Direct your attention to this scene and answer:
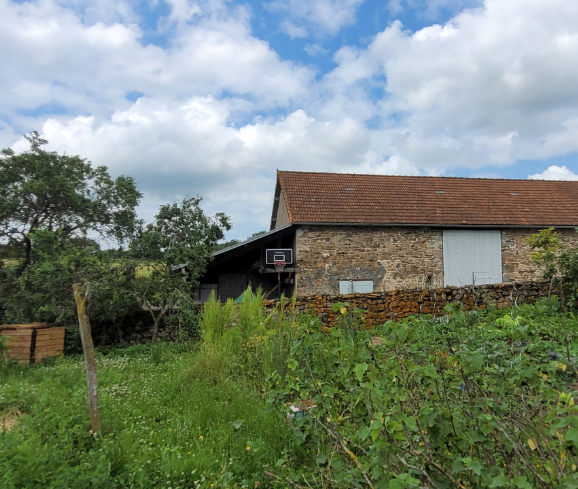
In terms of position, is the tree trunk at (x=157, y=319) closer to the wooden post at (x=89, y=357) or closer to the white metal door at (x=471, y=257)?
the wooden post at (x=89, y=357)

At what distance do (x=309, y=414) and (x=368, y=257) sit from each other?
11250 mm

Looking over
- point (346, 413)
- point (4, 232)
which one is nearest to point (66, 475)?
point (346, 413)

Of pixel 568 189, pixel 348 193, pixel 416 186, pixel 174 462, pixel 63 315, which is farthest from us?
pixel 568 189

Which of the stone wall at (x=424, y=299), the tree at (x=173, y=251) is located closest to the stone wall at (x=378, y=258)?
the stone wall at (x=424, y=299)

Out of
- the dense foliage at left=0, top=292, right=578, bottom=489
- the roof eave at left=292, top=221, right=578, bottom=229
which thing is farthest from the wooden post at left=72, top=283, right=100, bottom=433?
the roof eave at left=292, top=221, right=578, bottom=229

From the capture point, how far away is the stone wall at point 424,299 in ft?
33.7

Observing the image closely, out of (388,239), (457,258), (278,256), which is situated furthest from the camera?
(457,258)

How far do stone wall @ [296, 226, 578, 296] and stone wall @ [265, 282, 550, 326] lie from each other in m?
2.43

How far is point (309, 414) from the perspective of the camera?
111 inches

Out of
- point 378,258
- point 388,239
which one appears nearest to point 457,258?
point 388,239

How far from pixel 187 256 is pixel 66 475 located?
21.4ft

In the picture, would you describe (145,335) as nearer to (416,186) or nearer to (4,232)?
(4,232)

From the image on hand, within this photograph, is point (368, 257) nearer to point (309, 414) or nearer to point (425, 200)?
point (425, 200)

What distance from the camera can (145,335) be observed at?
9234 millimetres
